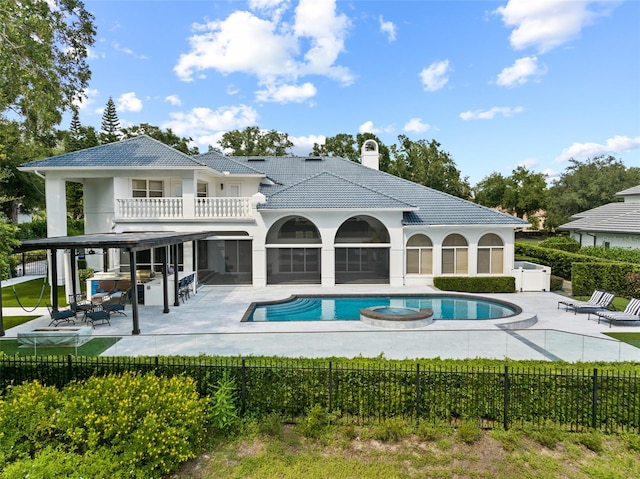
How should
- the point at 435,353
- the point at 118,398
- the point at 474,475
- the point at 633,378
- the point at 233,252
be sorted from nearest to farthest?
the point at 474,475, the point at 118,398, the point at 633,378, the point at 435,353, the point at 233,252

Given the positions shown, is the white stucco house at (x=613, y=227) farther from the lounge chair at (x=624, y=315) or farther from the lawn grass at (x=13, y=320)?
the lawn grass at (x=13, y=320)

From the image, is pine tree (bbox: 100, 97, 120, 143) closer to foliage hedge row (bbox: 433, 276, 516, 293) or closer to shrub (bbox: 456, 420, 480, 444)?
foliage hedge row (bbox: 433, 276, 516, 293)

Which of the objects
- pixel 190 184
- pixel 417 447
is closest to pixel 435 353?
pixel 417 447

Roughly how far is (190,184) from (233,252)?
277 inches

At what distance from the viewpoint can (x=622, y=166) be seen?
64.9m

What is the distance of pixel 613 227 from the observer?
3016 cm

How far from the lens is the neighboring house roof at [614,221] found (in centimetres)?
2893

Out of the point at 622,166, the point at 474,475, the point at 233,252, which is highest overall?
the point at 622,166

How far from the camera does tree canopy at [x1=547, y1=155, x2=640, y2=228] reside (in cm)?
5847

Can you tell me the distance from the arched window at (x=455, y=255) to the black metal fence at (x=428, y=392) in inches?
618

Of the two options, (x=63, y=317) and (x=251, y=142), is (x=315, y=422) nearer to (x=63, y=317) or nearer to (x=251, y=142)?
(x=63, y=317)

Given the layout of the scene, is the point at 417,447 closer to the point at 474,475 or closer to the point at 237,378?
the point at 474,475

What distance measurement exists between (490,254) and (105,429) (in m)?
22.6

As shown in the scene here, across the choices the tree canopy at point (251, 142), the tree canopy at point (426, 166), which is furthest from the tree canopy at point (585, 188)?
the tree canopy at point (251, 142)
